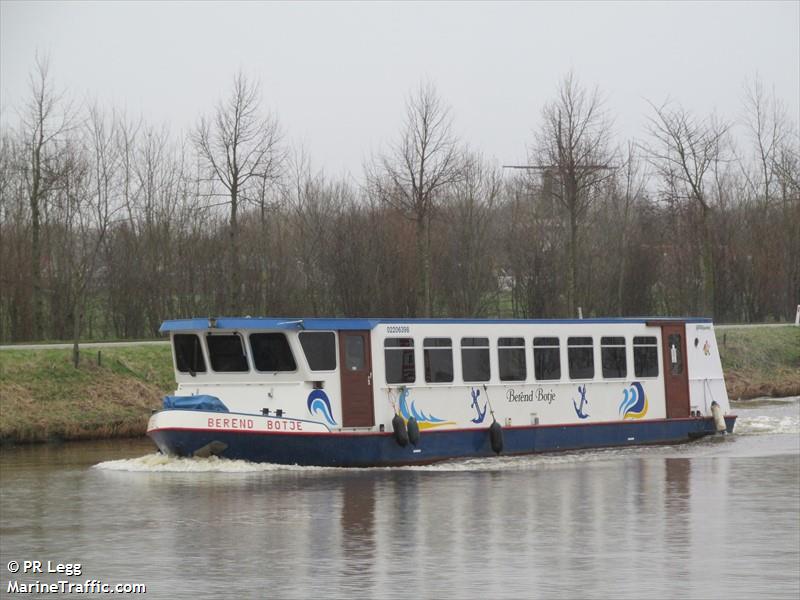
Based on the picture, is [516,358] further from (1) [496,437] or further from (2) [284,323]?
(2) [284,323]

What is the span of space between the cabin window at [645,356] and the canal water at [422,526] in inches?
93.4

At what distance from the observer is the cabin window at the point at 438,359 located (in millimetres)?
26688

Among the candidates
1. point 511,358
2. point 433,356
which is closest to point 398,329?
point 433,356

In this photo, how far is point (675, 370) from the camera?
30.8 m

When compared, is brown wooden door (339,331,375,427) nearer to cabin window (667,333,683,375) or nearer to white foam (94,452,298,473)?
white foam (94,452,298,473)

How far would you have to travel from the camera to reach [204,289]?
51969 mm

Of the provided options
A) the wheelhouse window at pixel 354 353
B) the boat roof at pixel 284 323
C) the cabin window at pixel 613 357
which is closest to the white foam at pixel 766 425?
the cabin window at pixel 613 357

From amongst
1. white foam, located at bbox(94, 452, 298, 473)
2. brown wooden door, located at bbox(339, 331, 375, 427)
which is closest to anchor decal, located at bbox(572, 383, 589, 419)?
brown wooden door, located at bbox(339, 331, 375, 427)

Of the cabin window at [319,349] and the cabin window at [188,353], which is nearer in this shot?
the cabin window at [319,349]

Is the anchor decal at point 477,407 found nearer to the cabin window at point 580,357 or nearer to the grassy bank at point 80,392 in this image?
the cabin window at point 580,357

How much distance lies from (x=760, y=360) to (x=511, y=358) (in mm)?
22763

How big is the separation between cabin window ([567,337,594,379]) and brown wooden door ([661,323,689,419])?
2285 mm

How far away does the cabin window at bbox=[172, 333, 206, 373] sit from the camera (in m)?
26.0

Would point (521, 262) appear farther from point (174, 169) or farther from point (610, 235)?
point (174, 169)
